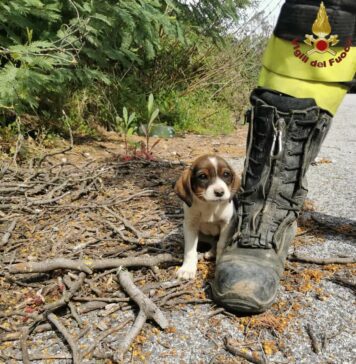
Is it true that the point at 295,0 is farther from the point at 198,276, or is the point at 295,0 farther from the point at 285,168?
the point at 198,276

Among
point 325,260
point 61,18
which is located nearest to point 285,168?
point 325,260

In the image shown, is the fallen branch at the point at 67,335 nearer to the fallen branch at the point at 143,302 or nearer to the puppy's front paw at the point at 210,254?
the fallen branch at the point at 143,302

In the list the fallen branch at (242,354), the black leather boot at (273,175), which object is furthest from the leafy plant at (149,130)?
the fallen branch at (242,354)

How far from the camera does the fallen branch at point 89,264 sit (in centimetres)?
199

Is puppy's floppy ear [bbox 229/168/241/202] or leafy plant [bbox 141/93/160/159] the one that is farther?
leafy plant [bbox 141/93/160/159]

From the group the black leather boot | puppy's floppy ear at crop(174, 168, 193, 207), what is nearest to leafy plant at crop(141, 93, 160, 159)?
puppy's floppy ear at crop(174, 168, 193, 207)

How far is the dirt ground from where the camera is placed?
1.64 m

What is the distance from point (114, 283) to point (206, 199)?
0.57 metres

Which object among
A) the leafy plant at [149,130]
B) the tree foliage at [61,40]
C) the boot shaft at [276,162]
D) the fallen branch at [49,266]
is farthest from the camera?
the leafy plant at [149,130]

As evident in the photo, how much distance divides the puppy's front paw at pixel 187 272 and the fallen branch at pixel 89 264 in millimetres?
109

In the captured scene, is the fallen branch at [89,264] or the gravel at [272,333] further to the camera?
the fallen branch at [89,264]

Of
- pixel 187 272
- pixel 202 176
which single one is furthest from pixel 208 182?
pixel 187 272

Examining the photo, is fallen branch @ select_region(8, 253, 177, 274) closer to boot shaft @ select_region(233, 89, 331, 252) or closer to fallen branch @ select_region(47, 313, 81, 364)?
fallen branch @ select_region(47, 313, 81, 364)

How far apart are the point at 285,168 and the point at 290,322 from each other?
75cm
